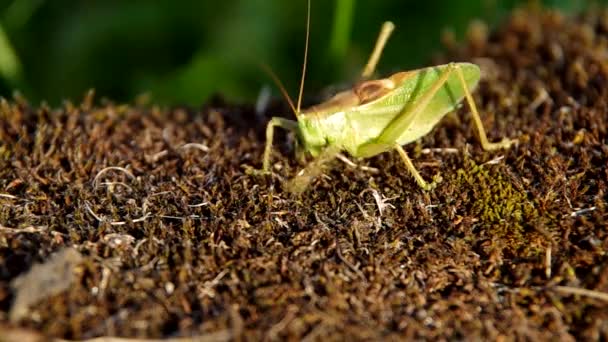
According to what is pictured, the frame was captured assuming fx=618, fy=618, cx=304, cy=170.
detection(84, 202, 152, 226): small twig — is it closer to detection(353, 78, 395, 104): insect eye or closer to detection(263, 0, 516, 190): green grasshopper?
detection(263, 0, 516, 190): green grasshopper

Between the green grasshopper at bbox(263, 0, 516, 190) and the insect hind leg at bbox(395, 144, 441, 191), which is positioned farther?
the green grasshopper at bbox(263, 0, 516, 190)

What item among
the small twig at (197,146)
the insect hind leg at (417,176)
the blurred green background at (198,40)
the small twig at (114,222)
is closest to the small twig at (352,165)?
the insect hind leg at (417,176)

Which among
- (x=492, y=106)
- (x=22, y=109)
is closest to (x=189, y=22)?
(x=22, y=109)

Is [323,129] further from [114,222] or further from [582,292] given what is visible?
[582,292]

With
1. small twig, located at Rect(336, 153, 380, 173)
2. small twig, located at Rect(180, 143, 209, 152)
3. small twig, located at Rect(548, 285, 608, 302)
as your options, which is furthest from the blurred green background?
small twig, located at Rect(548, 285, 608, 302)

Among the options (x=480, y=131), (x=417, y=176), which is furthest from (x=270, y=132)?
(x=480, y=131)

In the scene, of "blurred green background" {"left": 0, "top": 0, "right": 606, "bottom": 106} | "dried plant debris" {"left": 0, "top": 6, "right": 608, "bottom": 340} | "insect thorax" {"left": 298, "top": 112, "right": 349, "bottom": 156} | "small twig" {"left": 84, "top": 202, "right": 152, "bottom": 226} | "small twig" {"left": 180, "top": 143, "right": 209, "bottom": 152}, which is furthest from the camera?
"blurred green background" {"left": 0, "top": 0, "right": 606, "bottom": 106}
